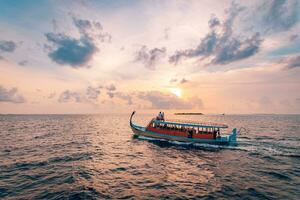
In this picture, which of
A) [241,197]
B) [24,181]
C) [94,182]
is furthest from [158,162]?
[24,181]

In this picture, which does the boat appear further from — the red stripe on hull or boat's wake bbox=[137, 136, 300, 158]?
boat's wake bbox=[137, 136, 300, 158]

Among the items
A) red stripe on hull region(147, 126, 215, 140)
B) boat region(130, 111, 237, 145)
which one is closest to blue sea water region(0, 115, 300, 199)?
boat region(130, 111, 237, 145)

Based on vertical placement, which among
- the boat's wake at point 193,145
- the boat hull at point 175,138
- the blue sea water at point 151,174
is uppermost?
the boat hull at point 175,138

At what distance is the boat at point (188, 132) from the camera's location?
130 feet

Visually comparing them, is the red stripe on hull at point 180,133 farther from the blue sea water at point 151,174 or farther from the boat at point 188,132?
the blue sea water at point 151,174

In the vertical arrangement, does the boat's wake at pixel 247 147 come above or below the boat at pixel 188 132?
below

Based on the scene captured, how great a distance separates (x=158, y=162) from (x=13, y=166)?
64.5ft

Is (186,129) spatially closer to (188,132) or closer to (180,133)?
(188,132)

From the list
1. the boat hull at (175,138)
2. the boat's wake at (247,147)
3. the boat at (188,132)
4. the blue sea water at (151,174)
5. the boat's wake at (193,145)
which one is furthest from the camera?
the boat at (188,132)

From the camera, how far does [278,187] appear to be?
733 inches

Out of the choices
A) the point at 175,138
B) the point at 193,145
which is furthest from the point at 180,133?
the point at 193,145

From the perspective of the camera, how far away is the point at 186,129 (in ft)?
138

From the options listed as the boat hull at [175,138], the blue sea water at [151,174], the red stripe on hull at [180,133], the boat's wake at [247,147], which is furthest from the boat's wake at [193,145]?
the blue sea water at [151,174]

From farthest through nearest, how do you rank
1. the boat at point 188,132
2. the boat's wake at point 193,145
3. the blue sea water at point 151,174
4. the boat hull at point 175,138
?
the boat at point 188,132
the boat hull at point 175,138
the boat's wake at point 193,145
the blue sea water at point 151,174
